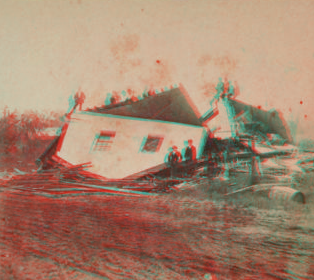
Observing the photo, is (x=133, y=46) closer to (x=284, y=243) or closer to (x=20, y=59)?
(x=20, y=59)

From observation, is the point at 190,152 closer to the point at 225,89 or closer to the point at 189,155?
the point at 189,155

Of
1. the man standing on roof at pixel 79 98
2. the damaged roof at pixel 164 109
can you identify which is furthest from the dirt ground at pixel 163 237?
the man standing on roof at pixel 79 98

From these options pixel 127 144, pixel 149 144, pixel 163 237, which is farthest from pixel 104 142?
pixel 163 237

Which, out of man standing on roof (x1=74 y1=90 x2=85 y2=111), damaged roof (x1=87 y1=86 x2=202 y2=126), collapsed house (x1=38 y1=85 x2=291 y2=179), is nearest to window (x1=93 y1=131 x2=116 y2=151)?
collapsed house (x1=38 y1=85 x2=291 y2=179)

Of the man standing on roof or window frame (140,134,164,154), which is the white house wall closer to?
window frame (140,134,164,154)

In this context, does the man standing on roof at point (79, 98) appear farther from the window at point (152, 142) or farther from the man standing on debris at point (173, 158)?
the man standing on debris at point (173, 158)

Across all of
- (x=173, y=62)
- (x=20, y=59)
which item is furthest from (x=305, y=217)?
(x=20, y=59)
